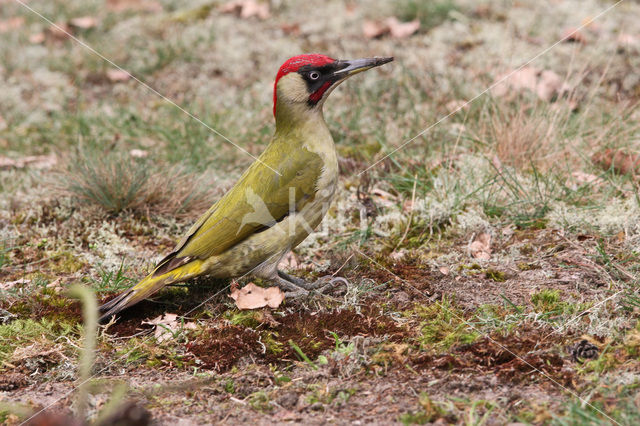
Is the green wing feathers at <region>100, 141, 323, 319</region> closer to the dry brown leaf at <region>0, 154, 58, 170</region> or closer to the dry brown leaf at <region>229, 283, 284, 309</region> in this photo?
the dry brown leaf at <region>229, 283, 284, 309</region>

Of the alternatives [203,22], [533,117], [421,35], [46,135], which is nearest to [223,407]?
[533,117]

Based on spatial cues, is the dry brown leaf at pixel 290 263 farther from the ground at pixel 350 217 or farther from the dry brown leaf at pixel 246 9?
the dry brown leaf at pixel 246 9

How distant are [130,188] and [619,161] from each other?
11.4ft

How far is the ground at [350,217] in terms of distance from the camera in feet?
9.25

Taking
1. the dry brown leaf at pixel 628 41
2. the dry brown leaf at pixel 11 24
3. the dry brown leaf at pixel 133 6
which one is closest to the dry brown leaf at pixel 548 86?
the dry brown leaf at pixel 628 41

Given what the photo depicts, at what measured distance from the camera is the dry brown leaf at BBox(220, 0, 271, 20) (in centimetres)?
841

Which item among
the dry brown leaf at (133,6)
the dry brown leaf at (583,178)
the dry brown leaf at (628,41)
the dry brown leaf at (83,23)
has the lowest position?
the dry brown leaf at (583,178)

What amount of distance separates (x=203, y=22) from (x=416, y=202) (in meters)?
4.82

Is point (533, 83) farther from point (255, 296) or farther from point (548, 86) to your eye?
point (255, 296)

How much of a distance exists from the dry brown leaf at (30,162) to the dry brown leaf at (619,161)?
4361mm

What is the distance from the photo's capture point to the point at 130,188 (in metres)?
4.77

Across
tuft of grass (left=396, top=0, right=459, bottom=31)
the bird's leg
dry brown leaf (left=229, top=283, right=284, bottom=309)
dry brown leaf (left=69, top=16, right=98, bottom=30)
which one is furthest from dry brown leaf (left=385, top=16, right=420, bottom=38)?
dry brown leaf (left=229, top=283, right=284, bottom=309)

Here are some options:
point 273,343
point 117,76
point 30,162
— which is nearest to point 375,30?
point 117,76

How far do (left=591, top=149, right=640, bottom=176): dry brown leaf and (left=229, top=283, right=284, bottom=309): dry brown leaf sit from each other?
248 centimetres
